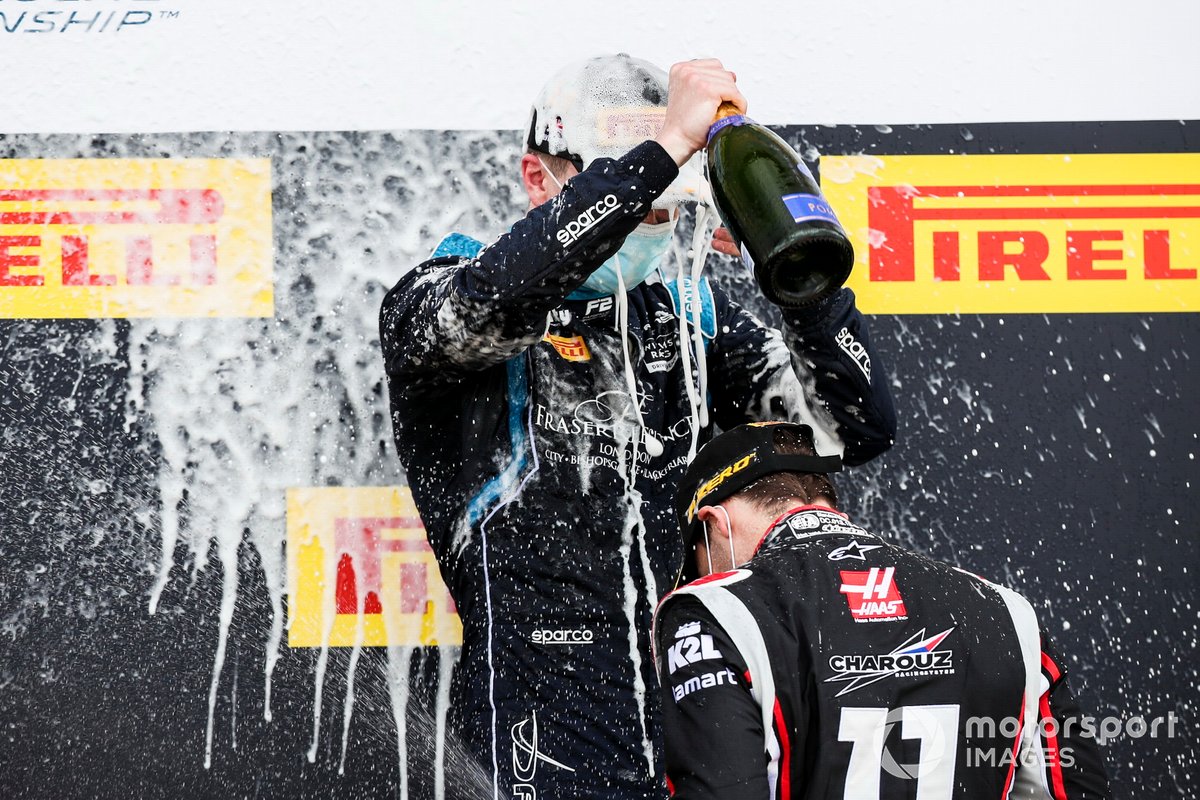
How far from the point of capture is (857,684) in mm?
1213

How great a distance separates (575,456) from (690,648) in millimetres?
437

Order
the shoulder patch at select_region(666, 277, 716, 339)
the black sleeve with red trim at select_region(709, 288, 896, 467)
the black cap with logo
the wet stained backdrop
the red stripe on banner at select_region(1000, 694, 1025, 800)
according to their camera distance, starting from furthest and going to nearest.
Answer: the wet stained backdrop → the shoulder patch at select_region(666, 277, 716, 339) → the black sleeve with red trim at select_region(709, 288, 896, 467) → the black cap with logo → the red stripe on banner at select_region(1000, 694, 1025, 800)

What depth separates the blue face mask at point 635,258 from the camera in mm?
1596

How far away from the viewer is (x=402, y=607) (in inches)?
80.6

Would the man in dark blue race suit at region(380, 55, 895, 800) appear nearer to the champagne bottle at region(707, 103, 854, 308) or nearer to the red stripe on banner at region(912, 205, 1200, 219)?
the champagne bottle at region(707, 103, 854, 308)

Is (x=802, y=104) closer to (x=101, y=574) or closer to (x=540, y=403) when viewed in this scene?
(x=540, y=403)

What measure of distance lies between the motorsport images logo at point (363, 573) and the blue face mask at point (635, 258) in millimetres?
617

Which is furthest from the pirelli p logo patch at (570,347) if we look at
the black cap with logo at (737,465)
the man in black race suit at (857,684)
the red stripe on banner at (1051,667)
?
the red stripe on banner at (1051,667)

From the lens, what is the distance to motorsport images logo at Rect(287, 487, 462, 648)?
6.70 feet

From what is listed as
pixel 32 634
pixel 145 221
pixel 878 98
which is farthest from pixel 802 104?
pixel 32 634

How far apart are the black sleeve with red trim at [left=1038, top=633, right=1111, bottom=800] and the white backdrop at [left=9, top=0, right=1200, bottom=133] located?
111 cm

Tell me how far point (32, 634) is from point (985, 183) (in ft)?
5.74

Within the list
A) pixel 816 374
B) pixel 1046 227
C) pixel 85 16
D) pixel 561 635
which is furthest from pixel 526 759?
pixel 85 16

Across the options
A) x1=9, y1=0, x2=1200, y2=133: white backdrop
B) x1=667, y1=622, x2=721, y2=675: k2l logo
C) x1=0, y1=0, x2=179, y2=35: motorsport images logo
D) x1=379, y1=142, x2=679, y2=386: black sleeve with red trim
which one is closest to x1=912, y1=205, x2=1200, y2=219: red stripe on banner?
x1=9, y1=0, x2=1200, y2=133: white backdrop
